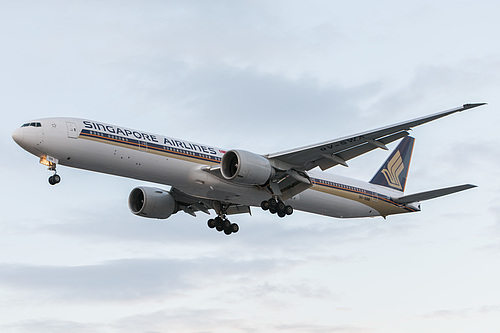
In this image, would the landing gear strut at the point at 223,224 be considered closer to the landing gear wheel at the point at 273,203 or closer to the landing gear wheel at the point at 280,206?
the landing gear wheel at the point at 273,203

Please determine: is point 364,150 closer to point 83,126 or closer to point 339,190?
point 339,190

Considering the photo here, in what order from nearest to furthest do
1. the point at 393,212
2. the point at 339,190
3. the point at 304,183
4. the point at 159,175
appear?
the point at 159,175 → the point at 304,183 → the point at 339,190 → the point at 393,212

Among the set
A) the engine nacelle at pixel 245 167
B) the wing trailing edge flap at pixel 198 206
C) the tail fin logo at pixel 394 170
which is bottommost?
the engine nacelle at pixel 245 167

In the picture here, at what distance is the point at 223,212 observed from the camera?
4188 cm

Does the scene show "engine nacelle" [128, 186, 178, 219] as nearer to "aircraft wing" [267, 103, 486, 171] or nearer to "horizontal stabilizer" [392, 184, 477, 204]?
"aircraft wing" [267, 103, 486, 171]

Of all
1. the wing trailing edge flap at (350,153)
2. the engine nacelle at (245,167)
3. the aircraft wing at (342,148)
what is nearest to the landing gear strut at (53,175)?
the engine nacelle at (245,167)

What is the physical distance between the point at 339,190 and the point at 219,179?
8.98m

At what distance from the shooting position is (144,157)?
108 feet

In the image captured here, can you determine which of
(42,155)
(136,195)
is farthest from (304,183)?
(42,155)

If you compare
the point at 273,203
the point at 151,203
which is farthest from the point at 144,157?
the point at 151,203

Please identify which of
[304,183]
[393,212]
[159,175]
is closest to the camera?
[159,175]

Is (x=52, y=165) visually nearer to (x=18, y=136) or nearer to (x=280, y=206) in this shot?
(x=18, y=136)

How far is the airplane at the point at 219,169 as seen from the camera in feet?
→ 104

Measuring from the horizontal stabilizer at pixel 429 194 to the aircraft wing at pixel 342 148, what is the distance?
207 inches
